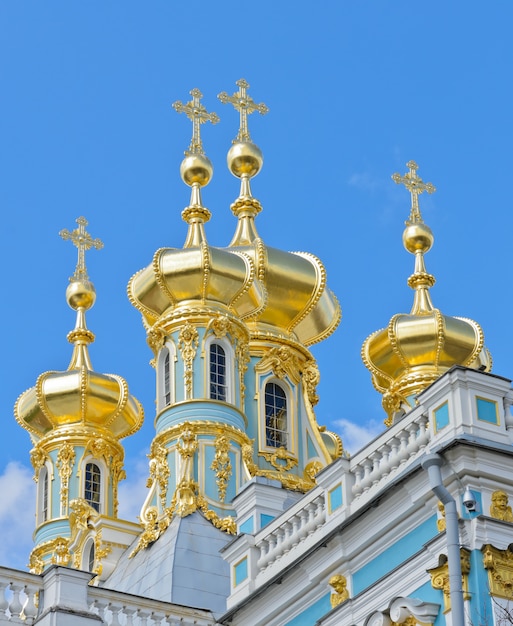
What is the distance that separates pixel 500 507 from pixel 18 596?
575 centimetres

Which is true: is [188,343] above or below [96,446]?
below

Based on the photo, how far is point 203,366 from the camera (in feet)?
97.0

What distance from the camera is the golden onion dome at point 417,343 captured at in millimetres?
32969

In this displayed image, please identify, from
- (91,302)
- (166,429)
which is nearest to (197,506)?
(166,429)

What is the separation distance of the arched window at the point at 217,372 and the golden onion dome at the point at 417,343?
176 inches

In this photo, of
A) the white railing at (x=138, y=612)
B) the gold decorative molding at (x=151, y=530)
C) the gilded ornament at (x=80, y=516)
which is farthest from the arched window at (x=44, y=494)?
the white railing at (x=138, y=612)

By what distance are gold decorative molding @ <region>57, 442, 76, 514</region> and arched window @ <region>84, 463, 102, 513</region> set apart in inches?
14.0

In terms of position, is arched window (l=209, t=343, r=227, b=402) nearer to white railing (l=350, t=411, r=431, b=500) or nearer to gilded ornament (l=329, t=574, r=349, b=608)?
white railing (l=350, t=411, r=431, b=500)

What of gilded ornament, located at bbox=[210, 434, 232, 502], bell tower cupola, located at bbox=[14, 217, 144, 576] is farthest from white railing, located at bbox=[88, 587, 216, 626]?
bell tower cupola, located at bbox=[14, 217, 144, 576]

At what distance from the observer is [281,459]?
101ft

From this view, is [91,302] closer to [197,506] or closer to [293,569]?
[197,506]

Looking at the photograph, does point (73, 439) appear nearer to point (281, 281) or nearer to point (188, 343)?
point (281, 281)

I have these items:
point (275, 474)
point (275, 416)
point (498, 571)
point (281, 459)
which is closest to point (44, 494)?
point (275, 416)

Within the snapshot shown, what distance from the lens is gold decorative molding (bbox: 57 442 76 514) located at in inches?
1337
